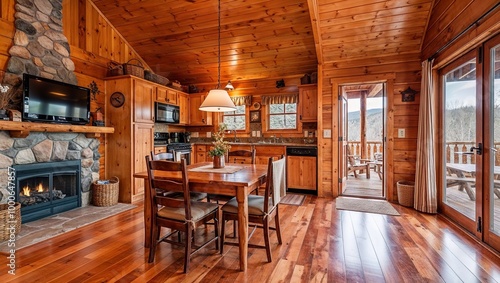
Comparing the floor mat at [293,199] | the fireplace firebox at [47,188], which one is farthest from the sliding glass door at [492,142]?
the fireplace firebox at [47,188]

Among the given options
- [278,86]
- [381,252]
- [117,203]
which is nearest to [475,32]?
[381,252]

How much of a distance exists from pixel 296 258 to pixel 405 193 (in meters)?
2.62

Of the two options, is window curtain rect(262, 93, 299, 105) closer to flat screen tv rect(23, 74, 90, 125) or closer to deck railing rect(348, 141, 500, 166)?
deck railing rect(348, 141, 500, 166)

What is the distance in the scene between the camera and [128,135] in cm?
409

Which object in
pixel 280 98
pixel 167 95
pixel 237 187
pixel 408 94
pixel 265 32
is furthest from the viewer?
pixel 280 98

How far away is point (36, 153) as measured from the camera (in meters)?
3.30

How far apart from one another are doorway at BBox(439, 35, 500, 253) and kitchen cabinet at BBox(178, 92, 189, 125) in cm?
476

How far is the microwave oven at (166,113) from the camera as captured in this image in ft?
15.3

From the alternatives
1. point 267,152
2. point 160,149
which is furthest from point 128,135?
point 267,152

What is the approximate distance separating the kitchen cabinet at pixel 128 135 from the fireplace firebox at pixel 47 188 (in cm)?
57

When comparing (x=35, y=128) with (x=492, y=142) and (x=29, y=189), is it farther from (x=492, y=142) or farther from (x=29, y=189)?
(x=492, y=142)

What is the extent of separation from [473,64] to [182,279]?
372 centimetres

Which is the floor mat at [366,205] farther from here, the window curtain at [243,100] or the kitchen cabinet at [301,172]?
the window curtain at [243,100]

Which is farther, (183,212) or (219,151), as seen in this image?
(219,151)
